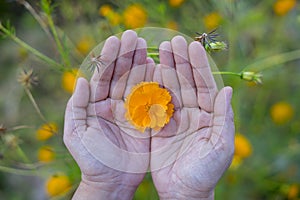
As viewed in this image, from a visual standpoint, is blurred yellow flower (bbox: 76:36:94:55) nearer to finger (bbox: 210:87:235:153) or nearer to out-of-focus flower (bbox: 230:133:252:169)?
out-of-focus flower (bbox: 230:133:252:169)

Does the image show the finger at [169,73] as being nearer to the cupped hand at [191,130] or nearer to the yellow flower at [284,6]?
the cupped hand at [191,130]

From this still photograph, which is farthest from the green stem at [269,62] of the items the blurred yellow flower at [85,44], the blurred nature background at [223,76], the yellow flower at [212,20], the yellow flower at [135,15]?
the blurred yellow flower at [85,44]

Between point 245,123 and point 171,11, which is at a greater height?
point 171,11

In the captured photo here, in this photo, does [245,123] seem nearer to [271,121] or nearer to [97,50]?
[271,121]

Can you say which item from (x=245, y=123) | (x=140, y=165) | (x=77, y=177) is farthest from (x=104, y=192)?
(x=245, y=123)

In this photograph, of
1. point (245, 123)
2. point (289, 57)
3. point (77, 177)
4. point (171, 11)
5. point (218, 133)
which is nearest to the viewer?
point (218, 133)

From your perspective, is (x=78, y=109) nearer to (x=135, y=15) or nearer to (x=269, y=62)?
(x=135, y=15)
